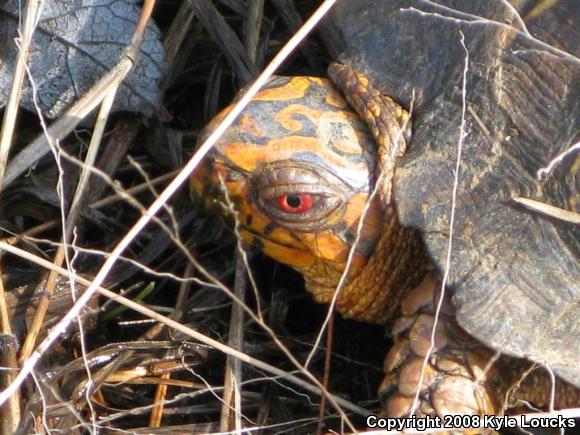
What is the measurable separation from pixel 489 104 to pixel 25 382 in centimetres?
152

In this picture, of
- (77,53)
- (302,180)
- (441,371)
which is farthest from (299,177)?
(77,53)

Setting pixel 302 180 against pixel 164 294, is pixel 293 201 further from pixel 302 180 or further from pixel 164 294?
pixel 164 294

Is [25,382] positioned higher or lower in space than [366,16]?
lower

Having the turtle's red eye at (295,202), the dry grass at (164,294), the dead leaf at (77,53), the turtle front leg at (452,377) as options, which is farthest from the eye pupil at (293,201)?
the dead leaf at (77,53)

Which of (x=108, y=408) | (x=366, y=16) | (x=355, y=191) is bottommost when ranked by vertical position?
(x=108, y=408)

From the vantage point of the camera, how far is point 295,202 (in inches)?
111

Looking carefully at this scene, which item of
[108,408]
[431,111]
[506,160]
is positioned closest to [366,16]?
[431,111]

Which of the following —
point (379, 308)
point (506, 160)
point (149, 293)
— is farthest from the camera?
point (149, 293)

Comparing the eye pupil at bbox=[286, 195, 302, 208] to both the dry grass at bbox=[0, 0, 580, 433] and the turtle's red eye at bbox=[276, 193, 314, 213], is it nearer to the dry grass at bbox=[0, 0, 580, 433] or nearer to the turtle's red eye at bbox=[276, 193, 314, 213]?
the turtle's red eye at bbox=[276, 193, 314, 213]

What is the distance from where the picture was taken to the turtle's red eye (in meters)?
2.82

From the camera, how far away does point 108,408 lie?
9.75ft

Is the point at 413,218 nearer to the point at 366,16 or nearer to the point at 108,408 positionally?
the point at 366,16

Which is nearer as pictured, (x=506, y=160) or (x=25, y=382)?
(x=506, y=160)

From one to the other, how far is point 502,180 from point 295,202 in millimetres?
576
